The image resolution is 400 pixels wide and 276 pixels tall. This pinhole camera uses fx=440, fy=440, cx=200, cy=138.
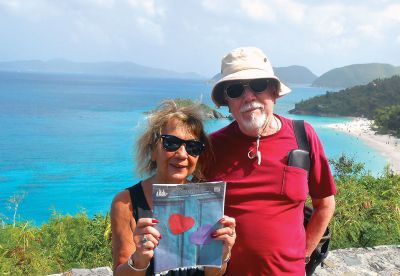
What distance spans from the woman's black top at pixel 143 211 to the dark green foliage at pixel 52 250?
3.03 metres

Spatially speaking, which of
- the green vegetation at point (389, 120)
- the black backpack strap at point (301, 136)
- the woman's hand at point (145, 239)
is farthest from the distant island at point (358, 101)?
the woman's hand at point (145, 239)

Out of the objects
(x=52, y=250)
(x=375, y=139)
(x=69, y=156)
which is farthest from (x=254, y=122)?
(x=375, y=139)

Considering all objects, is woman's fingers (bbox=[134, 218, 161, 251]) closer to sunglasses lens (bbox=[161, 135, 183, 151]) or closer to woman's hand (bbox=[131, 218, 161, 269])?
woman's hand (bbox=[131, 218, 161, 269])

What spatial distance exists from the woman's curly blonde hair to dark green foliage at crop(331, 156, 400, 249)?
12.5 ft

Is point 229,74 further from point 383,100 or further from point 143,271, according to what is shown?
point 383,100

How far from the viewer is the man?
2.27 metres

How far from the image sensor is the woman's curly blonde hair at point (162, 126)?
211cm

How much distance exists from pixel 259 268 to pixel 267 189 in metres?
0.41

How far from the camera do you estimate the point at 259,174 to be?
2283mm

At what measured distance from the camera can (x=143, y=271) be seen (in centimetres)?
181

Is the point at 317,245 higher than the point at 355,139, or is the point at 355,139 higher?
the point at 317,245

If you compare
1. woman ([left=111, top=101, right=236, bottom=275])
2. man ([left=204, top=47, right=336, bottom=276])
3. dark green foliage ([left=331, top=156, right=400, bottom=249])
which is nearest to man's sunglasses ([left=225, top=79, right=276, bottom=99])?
man ([left=204, top=47, right=336, bottom=276])

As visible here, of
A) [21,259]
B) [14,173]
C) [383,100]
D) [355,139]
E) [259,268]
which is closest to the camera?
[259,268]

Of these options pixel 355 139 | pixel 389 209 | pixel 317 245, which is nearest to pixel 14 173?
pixel 389 209
